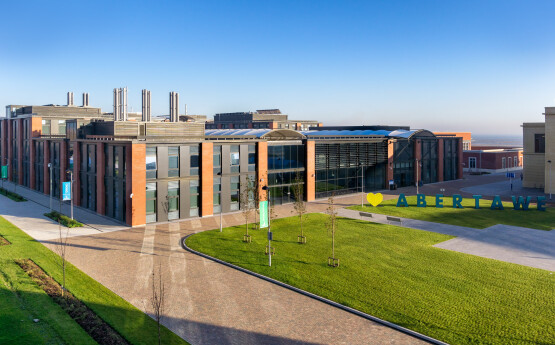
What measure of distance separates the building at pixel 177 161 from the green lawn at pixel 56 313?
580 inches

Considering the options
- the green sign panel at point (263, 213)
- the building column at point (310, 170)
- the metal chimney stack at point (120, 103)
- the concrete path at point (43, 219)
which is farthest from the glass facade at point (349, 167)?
the concrete path at point (43, 219)

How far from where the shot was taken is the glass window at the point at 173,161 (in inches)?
1604

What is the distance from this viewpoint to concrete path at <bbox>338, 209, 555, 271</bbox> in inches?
1140

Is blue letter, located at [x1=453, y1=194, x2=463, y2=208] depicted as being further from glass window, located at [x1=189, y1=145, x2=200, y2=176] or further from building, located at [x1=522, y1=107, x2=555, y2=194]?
glass window, located at [x1=189, y1=145, x2=200, y2=176]

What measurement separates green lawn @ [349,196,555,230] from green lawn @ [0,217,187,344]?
103ft

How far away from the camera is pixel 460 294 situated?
21672 millimetres

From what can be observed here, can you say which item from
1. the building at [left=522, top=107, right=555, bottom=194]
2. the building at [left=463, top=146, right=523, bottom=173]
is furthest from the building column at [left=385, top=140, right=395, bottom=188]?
the building at [left=463, top=146, right=523, bottom=173]

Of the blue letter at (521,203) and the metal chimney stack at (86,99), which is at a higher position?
the metal chimney stack at (86,99)

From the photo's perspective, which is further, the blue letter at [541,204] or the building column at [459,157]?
the building column at [459,157]

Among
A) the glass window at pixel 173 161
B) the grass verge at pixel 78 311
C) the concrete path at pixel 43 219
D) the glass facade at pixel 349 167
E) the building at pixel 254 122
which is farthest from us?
the building at pixel 254 122

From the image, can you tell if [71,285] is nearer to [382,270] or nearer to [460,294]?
[382,270]

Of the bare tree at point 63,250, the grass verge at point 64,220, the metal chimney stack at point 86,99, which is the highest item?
the metal chimney stack at point 86,99

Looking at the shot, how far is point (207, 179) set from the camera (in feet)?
142

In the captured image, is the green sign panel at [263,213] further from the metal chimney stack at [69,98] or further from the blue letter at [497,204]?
the metal chimney stack at [69,98]
